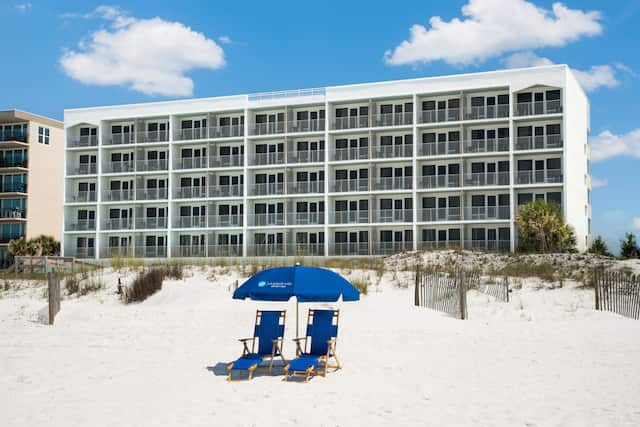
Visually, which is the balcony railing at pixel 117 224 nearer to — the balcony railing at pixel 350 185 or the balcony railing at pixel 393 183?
the balcony railing at pixel 350 185

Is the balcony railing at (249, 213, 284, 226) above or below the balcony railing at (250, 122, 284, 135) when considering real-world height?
below

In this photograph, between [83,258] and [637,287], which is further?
[83,258]

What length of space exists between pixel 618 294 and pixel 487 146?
2671 centimetres

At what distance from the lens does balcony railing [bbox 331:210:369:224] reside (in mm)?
48812

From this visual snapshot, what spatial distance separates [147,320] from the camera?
2009 cm

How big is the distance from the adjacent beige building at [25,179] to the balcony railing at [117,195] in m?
8.29

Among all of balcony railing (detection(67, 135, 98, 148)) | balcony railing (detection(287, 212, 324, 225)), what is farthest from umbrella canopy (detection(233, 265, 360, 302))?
balcony railing (detection(67, 135, 98, 148))

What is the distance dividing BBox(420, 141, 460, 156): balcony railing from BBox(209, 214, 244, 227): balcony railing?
13.9 metres

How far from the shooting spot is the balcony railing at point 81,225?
55.6 meters

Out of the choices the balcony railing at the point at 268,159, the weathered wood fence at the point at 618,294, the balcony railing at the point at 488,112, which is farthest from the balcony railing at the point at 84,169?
the weathered wood fence at the point at 618,294

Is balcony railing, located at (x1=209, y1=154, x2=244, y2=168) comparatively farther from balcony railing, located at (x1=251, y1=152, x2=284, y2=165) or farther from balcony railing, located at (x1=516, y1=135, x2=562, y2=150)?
balcony railing, located at (x1=516, y1=135, x2=562, y2=150)

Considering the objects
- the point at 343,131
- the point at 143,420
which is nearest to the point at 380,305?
the point at 143,420

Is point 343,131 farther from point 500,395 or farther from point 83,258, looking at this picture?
point 500,395

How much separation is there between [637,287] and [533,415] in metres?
13.5
